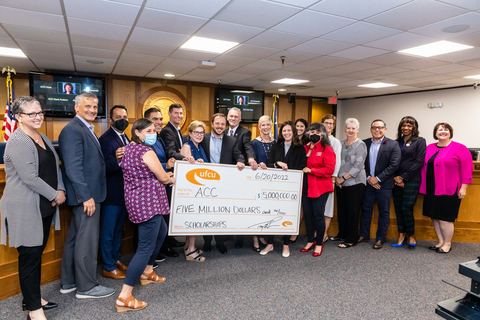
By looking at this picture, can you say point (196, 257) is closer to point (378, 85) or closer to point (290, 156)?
point (290, 156)

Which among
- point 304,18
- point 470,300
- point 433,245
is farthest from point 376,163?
point 470,300

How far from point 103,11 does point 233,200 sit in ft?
7.98

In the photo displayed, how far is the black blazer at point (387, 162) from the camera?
371 cm

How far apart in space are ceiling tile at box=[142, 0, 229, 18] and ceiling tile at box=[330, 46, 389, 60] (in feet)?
7.72

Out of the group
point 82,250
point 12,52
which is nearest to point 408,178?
point 82,250

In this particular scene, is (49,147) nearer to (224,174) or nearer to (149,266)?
(149,266)

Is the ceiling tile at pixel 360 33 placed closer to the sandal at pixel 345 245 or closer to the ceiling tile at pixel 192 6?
the ceiling tile at pixel 192 6

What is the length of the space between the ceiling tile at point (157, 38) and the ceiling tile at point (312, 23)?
4.44 ft

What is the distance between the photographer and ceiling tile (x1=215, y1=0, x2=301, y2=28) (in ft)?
9.65

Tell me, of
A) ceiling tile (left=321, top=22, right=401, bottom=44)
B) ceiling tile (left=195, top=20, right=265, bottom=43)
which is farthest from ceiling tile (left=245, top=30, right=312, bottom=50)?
ceiling tile (left=321, top=22, right=401, bottom=44)

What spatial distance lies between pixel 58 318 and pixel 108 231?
0.76 meters

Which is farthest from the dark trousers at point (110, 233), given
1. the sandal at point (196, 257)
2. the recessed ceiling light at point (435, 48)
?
the recessed ceiling light at point (435, 48)

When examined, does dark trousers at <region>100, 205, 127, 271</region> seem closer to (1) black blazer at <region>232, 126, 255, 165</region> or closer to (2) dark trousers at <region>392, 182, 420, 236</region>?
(1) black blazer at <region>232, 126, 255, 165</region>

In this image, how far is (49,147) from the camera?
2199 millimetres
